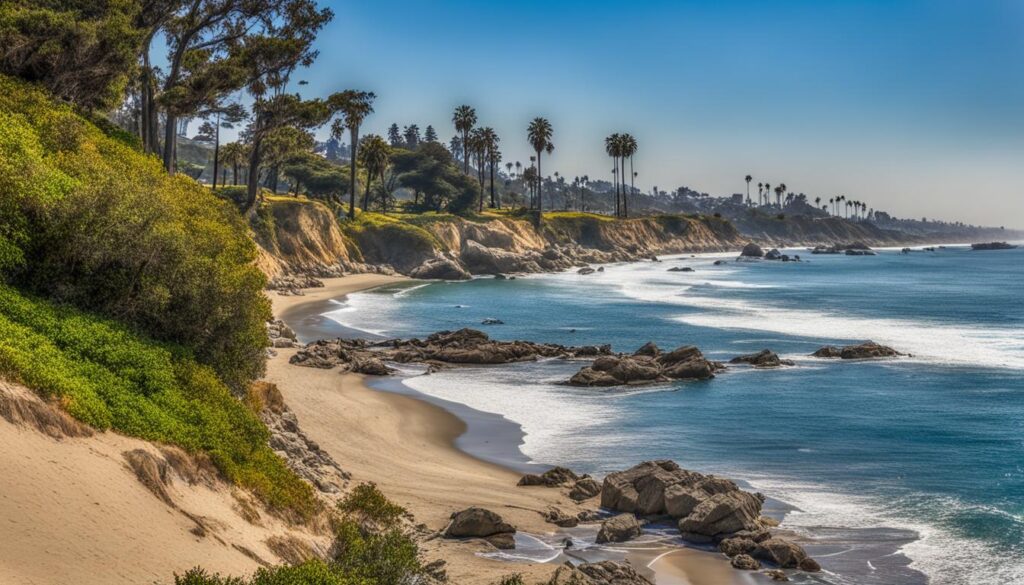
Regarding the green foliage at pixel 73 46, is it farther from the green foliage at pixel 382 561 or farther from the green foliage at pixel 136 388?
the green foliage at pixel 382 561

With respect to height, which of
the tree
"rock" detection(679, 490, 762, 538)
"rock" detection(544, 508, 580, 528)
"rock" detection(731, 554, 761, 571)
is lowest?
"rock" detection(731, 554, 761, 571)

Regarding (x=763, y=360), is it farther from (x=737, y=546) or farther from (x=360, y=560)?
(x=360, y=560)

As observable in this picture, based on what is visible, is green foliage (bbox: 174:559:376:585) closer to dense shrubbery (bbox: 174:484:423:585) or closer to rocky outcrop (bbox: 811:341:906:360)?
dense shrubbery (bbox: 174:484:423:585)

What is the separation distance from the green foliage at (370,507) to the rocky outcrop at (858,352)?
37407 millimetres

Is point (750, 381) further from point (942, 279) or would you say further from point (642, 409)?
point (942, 279)

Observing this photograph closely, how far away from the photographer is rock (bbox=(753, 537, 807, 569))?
1994 cm

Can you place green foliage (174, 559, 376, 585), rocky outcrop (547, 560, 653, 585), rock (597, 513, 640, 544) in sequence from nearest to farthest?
green foliage (174, 559, 376, 585) < rocky outcrop (547, 560, 653, 585) < rock (597, 513, 640, 544)

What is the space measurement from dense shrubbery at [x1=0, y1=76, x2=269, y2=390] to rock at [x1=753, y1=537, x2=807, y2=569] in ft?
41.9

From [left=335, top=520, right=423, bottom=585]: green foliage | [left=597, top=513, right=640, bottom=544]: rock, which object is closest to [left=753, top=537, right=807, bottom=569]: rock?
[left=597, top=513, right=640, bottom=544]: rock

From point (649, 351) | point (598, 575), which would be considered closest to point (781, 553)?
point (598, 575)

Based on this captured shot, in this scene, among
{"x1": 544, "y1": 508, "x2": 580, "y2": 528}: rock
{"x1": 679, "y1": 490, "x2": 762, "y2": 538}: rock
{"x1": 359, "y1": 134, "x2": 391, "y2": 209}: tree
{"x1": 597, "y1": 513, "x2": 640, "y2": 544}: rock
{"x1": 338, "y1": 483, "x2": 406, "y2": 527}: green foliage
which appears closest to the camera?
{"x1": 338, "y1": 483, "x2": 406, "y2": 527}: green foliage

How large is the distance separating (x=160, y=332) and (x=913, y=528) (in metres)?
18.6

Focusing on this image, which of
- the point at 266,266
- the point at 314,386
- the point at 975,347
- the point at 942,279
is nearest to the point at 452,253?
the point at 266,266

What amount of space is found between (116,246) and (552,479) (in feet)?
44.0
